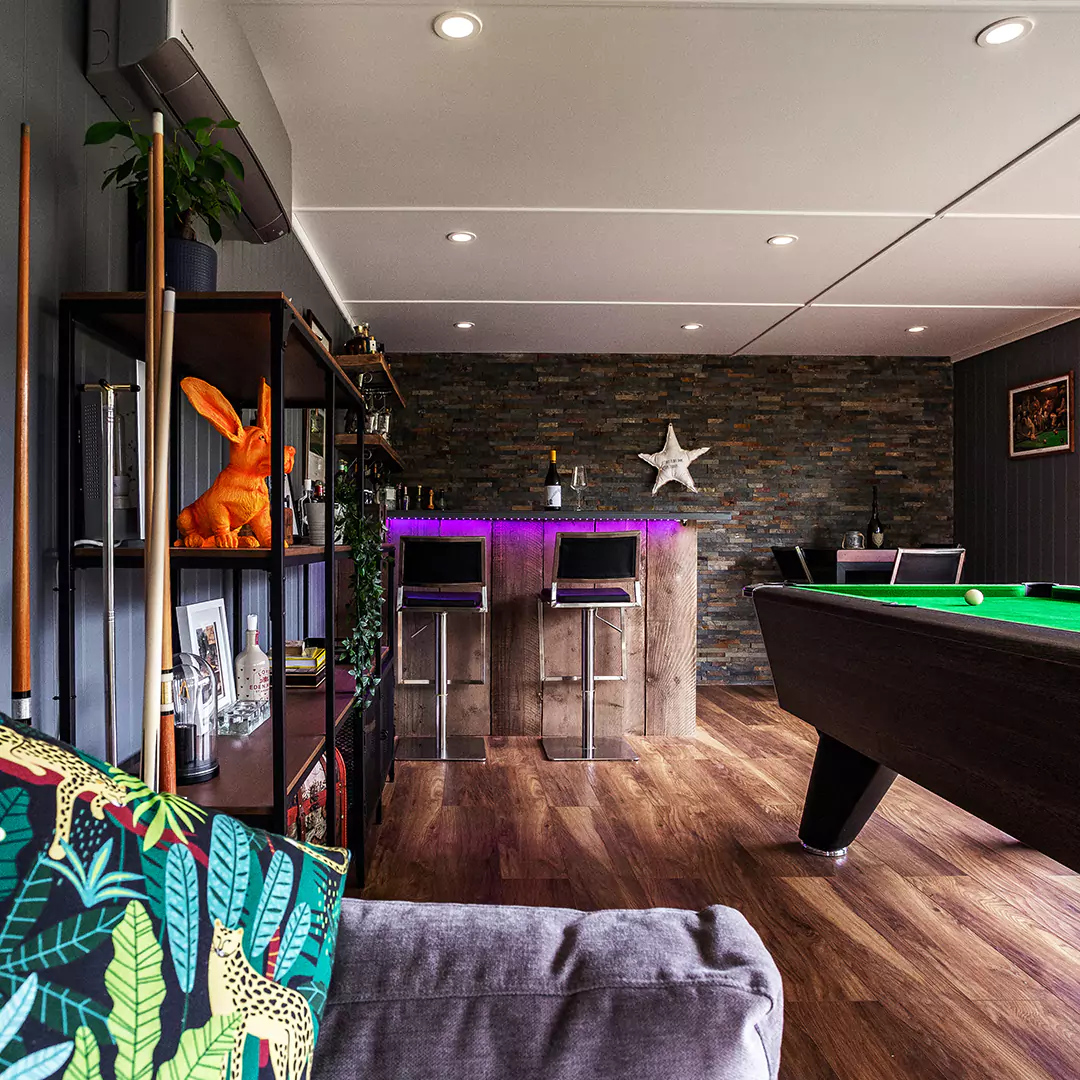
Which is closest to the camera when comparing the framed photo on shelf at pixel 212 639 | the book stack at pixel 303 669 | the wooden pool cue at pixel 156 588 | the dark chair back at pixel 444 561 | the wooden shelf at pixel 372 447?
the wooden pool cue at pixel 156 588

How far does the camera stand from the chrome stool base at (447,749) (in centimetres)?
398

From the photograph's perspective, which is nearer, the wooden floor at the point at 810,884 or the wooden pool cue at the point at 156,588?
the wooden pool cue at the point at 156,588

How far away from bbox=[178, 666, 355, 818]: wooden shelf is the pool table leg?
1.63 meters

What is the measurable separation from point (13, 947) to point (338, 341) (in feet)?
15.3

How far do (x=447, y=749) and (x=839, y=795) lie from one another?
2139 mm

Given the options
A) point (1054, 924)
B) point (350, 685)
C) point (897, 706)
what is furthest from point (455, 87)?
point (1054, 924)

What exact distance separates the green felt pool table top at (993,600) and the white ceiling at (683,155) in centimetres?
164

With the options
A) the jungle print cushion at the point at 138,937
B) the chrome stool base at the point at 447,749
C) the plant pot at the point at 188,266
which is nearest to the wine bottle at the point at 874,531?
the chrome stool base at the point at 447,749

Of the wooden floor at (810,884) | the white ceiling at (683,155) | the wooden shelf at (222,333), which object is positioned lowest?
the wooden floor at (810,884)

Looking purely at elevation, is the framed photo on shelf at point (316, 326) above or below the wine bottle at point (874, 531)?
above

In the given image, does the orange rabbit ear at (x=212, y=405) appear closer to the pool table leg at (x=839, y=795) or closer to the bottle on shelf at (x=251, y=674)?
the bottle on shelf at (x=251, y=674)

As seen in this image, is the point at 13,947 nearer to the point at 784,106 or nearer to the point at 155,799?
the point at 155,799

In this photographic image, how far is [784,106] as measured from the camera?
2.63 meters

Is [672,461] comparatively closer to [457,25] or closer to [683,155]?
[683,155]
